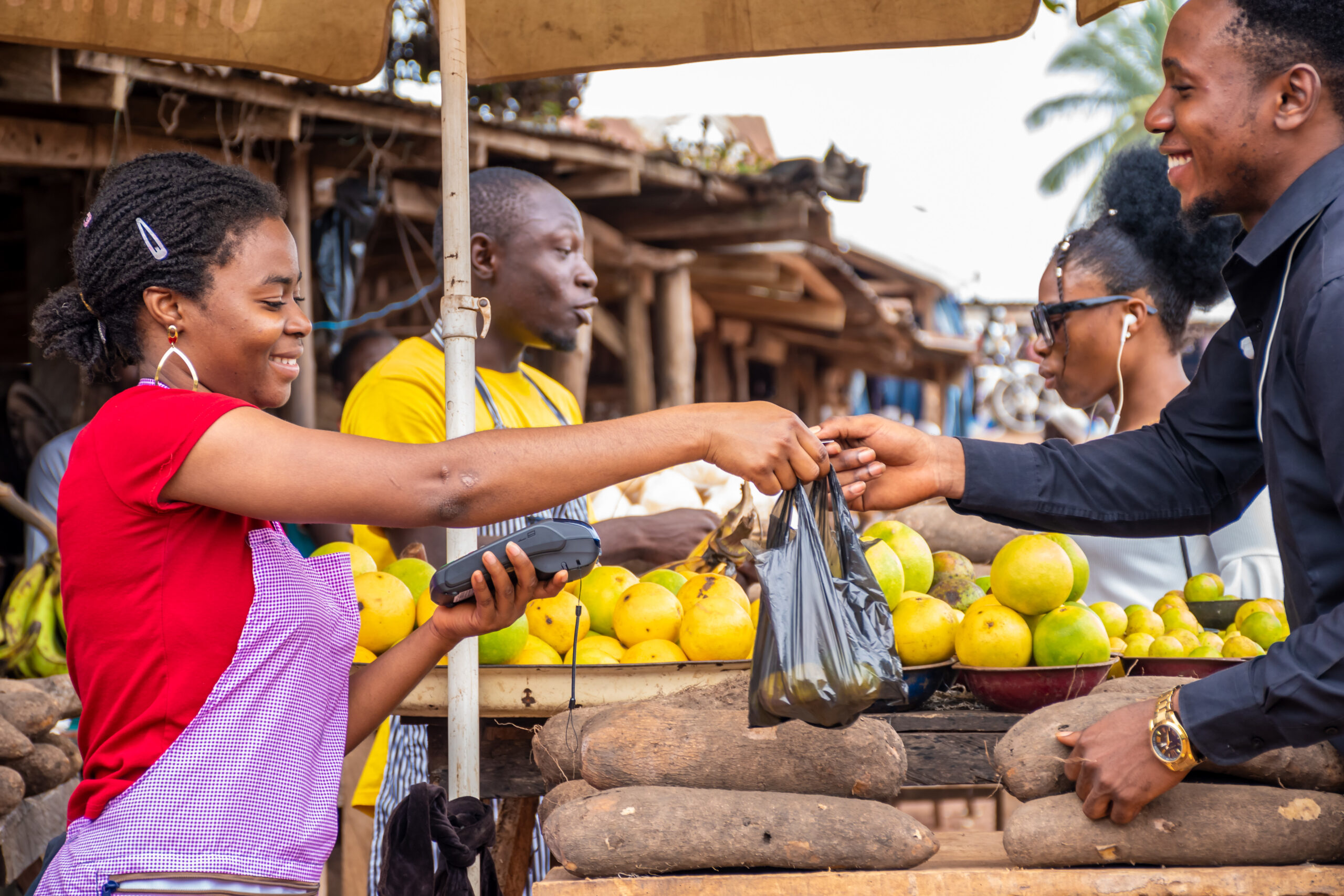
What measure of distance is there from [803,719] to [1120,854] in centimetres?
58

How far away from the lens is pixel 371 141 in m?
Answer: 5.77

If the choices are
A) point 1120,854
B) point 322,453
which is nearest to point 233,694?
point 322,453

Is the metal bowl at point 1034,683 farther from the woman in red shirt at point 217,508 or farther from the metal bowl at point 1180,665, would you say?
Answer: the woman in red shirt at point 217,508

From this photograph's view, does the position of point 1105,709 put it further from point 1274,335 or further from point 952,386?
point 952,386

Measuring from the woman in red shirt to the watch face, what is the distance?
72cm

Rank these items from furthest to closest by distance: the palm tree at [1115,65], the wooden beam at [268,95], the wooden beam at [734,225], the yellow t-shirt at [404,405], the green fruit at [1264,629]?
the palm tree at [1115,65] → the wooden beam at [734,225] → the wooden beam at [268,95] → the yellow t-shirt at [404,405] → the green fruit at [1264,629]

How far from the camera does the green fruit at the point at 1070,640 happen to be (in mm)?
2307

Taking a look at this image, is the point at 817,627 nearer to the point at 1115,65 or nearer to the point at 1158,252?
the point at 1158,252

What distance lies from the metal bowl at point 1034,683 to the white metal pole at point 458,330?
3.45ft

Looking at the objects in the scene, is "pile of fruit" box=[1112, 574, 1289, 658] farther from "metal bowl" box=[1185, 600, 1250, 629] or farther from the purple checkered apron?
the purple checkered apron

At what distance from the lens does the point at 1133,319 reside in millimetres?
3594

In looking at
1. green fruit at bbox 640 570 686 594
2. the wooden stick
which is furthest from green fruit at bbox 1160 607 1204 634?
the wooden stick

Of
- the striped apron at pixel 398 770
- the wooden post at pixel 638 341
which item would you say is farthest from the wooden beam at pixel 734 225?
the striped apron at pixel 398 770

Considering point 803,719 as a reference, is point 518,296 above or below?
above
